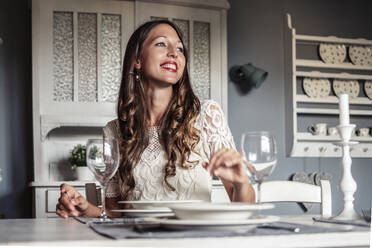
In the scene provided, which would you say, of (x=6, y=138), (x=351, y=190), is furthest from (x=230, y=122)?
(x=351, y=190)

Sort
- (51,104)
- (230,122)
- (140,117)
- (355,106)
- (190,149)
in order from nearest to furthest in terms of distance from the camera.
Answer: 1. (190,149)
2. (140,117)
3. (51,104)
4. (230,122)
5. (355,106)

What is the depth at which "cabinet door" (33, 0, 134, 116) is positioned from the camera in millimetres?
3260

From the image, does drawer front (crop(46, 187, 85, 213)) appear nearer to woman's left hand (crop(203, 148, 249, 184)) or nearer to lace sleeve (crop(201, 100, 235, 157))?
lace sleeve (crop(201, 100, 235, 157))

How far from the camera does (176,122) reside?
192 centimetres

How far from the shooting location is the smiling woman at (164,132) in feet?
5.96

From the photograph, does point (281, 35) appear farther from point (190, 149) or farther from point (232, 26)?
point (190, 149)

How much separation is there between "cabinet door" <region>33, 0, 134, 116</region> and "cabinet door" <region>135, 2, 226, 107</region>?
366 mm

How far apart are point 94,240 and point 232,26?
324 centimetres

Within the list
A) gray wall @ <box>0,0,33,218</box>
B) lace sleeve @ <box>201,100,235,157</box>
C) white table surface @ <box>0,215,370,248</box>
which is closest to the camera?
white table surface @ <box>0,215,370,248</box>

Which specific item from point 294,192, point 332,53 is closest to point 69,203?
point 294,192

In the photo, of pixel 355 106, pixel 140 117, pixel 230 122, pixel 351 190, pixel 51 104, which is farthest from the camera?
pixel 355 106

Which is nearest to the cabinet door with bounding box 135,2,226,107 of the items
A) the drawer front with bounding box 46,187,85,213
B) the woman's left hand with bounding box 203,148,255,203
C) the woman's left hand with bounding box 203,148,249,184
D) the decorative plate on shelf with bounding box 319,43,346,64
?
the decorative plate on shelf with bounding box 319,43,346,64

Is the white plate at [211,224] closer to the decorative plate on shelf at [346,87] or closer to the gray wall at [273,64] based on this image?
the gray wall at [273,64]

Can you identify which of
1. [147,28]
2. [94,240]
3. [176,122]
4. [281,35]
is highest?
[281,35]
